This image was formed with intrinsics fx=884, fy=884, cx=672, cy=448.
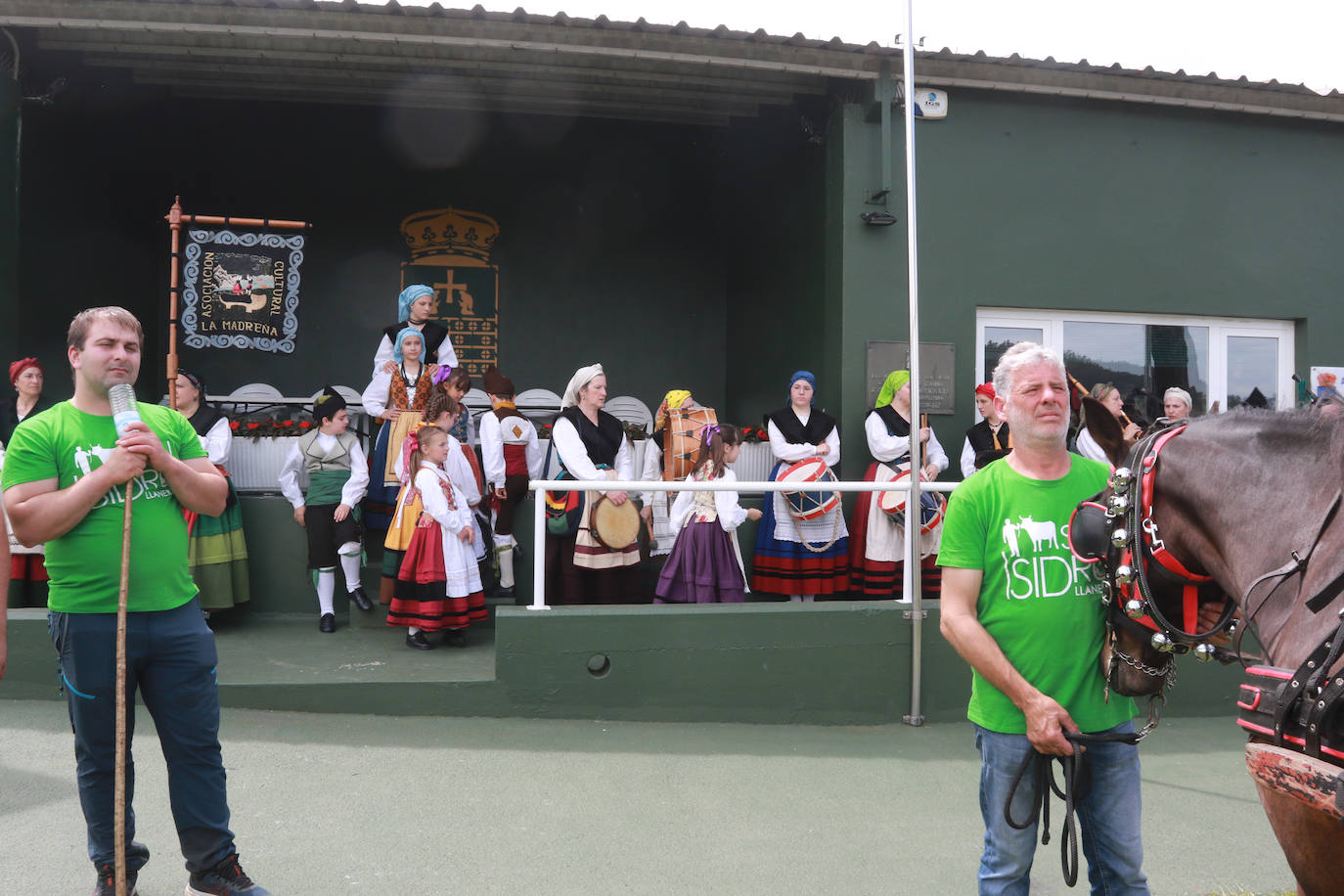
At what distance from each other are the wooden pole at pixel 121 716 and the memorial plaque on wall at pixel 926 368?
507 centimetres

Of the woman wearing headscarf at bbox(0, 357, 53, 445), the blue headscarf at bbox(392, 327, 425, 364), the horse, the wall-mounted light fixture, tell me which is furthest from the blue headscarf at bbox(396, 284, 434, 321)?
the horse

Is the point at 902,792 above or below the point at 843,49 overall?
below

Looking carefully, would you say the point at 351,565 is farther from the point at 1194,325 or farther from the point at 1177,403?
the point at 1194,325

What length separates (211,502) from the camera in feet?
9.42

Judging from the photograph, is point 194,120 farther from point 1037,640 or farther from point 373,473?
point 1037,640

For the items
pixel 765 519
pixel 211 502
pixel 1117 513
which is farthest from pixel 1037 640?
pixel 765 519

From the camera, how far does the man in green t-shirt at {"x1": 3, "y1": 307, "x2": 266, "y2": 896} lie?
2.69 metres

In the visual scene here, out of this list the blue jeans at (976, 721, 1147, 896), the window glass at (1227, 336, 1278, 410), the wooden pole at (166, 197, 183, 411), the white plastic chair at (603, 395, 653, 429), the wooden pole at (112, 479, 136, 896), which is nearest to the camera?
the blue jeans at (976, 721, 1147, 896)

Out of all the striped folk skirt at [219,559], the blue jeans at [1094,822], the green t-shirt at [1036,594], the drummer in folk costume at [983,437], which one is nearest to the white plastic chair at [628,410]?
the drummer in folk costume at [983,437]

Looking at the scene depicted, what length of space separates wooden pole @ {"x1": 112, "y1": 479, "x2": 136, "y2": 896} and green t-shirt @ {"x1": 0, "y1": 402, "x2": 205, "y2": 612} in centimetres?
11

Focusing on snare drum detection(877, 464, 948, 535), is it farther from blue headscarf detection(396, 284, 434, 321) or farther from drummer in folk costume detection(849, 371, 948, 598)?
blue headscarf detection(396, 284, 434, 321)

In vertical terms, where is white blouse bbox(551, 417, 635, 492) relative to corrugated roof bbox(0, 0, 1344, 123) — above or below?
below

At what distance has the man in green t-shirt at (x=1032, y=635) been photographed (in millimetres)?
2098

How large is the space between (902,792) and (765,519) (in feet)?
7.23
